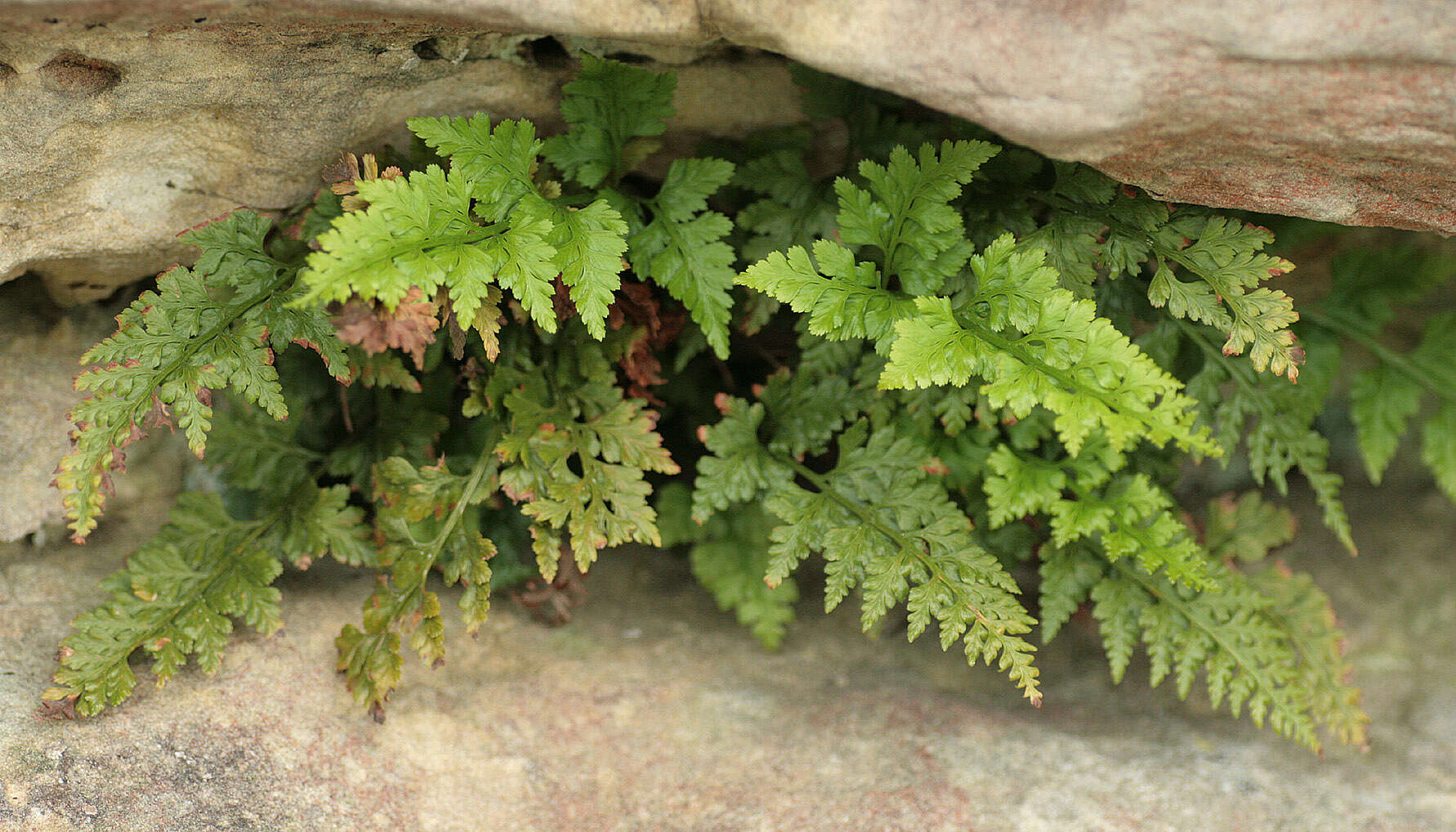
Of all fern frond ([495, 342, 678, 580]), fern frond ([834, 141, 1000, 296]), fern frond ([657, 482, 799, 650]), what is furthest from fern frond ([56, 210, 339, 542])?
fern frond ([834, 141, 1000, 296])

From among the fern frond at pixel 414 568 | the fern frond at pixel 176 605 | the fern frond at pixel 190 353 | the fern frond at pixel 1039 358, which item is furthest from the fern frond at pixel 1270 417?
the fern frond at pixel 176 605

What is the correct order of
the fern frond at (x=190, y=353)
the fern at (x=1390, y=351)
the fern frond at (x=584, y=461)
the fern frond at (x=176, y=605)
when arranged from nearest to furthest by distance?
the fern frond at (x=190, y=353) < the fern frond at (x=176, y=605) < the fern frond at (x=584, y=461) < the fern at (x=1390, y=351)

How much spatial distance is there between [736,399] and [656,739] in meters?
1.12

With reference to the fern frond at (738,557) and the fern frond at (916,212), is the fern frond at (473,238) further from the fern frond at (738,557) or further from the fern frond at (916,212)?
the fern frond at (738,557)

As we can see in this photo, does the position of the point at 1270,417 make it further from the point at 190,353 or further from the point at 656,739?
the point at 190,353

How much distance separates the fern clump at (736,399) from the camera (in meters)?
2.32

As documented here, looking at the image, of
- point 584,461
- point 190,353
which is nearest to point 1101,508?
point 584,461

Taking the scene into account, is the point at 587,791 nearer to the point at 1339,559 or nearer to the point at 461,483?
the point at 461,483

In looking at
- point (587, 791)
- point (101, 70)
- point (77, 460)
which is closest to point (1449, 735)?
point (587, 791)

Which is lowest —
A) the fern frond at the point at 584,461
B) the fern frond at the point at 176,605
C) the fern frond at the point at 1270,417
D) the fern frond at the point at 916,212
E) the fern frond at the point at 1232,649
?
the fern frond at the point at 176,605

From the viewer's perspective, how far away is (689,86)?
2965 millimetres

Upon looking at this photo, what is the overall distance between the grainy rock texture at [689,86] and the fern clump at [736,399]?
21 centimetres

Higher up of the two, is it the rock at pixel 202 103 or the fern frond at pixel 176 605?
the rock at pixel 202 103

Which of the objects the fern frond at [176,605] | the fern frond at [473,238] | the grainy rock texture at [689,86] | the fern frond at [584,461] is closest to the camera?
the grainy rock texture at [689,86]
